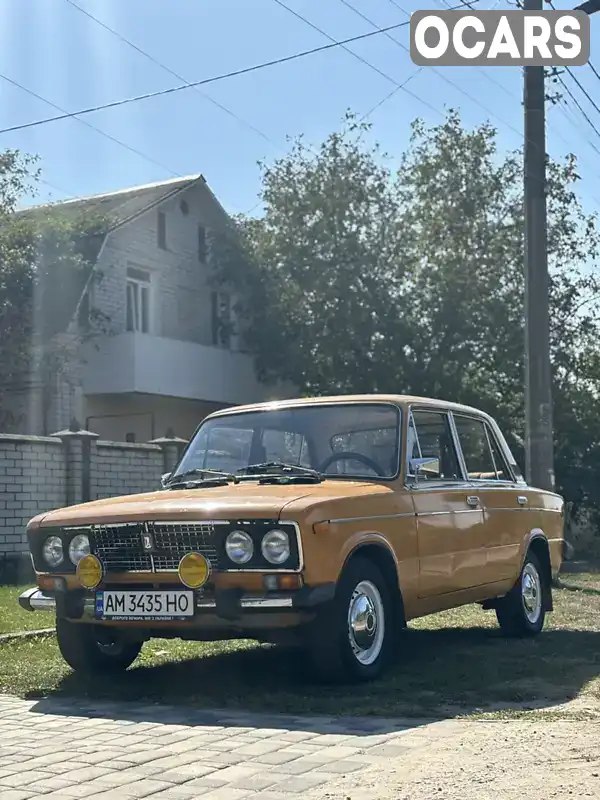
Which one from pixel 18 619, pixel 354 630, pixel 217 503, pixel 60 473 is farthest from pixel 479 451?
pixel 60 473

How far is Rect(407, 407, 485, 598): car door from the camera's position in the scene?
300 inches

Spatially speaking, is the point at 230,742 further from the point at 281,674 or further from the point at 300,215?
the point at 300,215

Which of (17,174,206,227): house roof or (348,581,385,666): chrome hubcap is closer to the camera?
(348,581,385,666): chrome hubcap

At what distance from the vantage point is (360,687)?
666 centimetres

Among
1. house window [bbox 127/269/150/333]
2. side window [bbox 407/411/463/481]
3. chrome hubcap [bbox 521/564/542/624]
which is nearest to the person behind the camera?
side window [bbox 407/411/463/481]

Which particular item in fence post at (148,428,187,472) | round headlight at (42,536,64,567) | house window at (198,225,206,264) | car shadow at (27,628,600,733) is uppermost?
house window at (198,225,206,264)

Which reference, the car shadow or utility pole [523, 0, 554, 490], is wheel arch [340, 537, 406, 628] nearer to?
the car shadow

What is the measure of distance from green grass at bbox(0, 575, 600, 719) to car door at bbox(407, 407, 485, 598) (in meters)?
0.56

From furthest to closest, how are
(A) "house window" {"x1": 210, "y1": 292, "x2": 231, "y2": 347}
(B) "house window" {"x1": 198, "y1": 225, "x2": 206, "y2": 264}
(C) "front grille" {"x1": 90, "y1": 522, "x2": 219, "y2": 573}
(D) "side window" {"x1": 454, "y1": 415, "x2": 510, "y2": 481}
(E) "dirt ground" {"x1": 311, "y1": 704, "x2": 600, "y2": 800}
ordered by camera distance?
(A) "house window" {"x1": 210, "y1": 292, "x2": 231, "y2": 347} → (B) "house window" {"x1": 198, "y1": 225, "x2": 206, "y2": 264} → (D) "side window" {"x1": 454, "y1": 415, "x2": 510, "y2": 481} → (C) "front grille" {"x1": 90, "y1": 522, "x2": 219, "y2": 573} → (E) "dirt ground" {"x1": 311, "y1": 704, "x2": 600, "y2": 800}

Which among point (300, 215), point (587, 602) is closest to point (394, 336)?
point (300, 215)

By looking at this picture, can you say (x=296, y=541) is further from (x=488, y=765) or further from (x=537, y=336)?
(x=537, y=336)

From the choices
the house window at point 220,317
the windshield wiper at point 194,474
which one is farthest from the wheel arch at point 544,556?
the house window at point 220,317

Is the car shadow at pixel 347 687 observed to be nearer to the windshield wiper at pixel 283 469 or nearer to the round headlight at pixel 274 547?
the round headlight at pixel 274 547

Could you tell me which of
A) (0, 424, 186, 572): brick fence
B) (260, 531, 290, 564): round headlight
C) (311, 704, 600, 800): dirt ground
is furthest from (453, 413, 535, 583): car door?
(0, 424, 186, 572): brick fence
